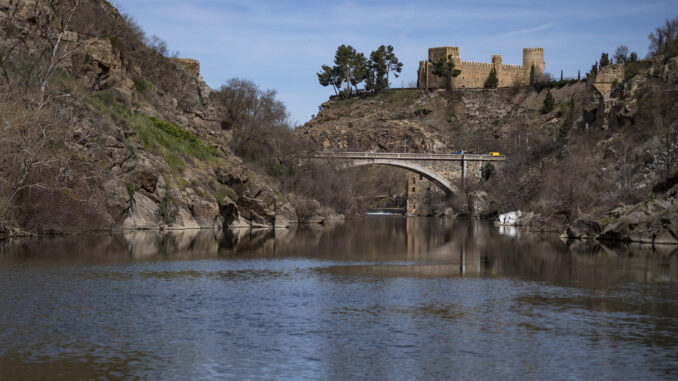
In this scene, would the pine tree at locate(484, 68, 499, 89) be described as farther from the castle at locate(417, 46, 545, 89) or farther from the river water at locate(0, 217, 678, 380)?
the river water at locate(0, 217, 678, 380)

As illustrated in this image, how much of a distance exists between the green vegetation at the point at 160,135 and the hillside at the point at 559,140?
27724 mm

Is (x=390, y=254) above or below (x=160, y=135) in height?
below

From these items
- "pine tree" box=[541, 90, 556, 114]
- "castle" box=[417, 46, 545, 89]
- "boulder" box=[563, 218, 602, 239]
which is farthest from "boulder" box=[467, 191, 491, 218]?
"castle" box=[417, 46, 545, 89]

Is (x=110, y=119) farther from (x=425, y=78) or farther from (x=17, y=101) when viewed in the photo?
(x=425, y=78)

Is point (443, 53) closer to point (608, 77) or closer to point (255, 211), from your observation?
point (608, 77)

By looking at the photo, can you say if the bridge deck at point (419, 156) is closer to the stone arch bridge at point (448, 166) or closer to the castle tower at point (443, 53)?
the stone arch bridge at point (448, 166)

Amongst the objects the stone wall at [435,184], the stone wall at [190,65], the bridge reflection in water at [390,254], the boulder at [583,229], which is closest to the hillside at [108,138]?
the bridge reflection in water at [390,254]

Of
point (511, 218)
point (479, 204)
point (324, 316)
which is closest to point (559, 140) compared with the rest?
point (479, 204)

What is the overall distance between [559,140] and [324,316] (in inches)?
3724

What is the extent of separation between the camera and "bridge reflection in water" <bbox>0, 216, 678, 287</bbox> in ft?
101

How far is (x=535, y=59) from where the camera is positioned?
173 meters

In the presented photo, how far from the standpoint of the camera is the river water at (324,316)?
14.8 meters

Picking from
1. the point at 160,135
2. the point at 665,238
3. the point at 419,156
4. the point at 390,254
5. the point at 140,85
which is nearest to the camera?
the point at 390,254

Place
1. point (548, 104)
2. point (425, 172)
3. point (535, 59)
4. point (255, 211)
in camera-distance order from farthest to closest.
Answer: point (535, 59)
point (548, 104)
point (425, 172)
point (255, 211)
